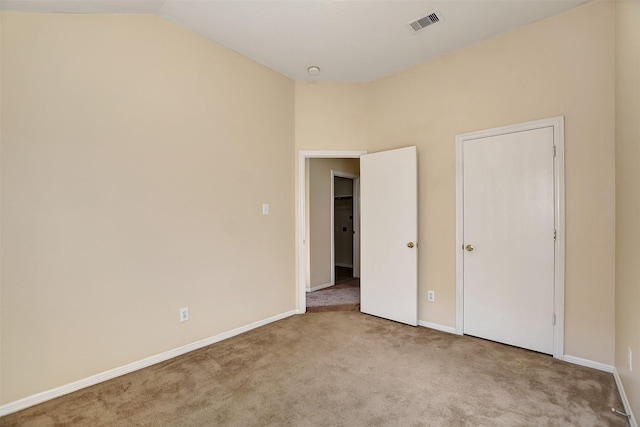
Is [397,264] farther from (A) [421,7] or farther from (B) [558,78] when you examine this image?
(A) [421,7]

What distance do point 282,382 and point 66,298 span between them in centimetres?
159

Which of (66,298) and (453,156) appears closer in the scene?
(66,298)

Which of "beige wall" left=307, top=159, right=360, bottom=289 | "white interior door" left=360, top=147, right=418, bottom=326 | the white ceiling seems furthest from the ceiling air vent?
"beige wall" left=307, top=159, right=360, bottom=289

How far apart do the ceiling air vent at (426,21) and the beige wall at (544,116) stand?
64 centimetres

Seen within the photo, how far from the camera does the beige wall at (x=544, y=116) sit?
2352 mm

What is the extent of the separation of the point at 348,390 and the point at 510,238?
6.35ft

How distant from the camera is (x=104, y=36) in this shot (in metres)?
2.27

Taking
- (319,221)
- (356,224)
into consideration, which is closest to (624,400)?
(319,221)

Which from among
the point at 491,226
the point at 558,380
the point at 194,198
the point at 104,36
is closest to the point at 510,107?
the point at 491,226

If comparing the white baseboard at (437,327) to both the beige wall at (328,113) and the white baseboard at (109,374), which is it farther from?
the beige wall at (328,113)

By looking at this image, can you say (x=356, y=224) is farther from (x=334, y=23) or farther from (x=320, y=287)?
(x=334, y=23)

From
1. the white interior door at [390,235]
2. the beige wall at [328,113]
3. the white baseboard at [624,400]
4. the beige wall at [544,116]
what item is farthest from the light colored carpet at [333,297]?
the white baseboard at [624,400]

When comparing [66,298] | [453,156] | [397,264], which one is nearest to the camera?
[66,298]

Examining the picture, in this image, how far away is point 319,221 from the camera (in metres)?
5.15
